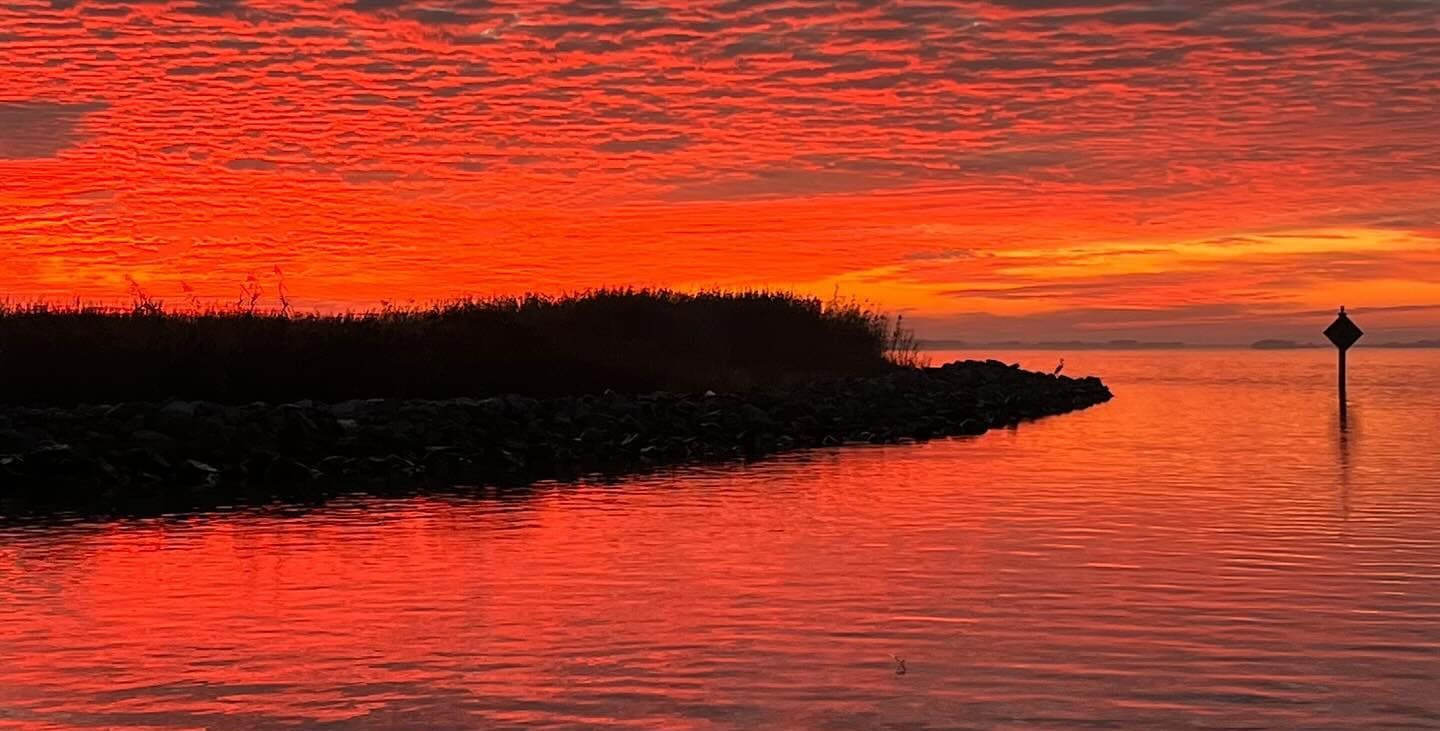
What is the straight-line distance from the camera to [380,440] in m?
27.2

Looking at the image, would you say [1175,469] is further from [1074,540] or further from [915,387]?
[915,387]

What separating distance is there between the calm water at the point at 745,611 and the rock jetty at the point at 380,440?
3.58 meters

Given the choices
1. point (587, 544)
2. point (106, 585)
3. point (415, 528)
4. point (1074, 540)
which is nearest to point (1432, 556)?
point (1074, 540)

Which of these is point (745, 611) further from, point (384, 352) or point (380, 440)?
point (384, 352)

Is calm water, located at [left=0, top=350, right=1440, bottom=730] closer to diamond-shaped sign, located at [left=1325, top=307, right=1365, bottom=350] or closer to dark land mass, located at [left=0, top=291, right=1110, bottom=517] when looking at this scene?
dark land mass, located at [left=0, top=291, right=1110, bottom=517]

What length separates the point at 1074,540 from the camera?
1739cm

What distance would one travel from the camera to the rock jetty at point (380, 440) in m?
23.8

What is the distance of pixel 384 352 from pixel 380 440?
24.9ft

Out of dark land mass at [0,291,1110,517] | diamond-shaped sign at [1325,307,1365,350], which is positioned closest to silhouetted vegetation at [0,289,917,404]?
dark land mass at [0,291,1110,517]

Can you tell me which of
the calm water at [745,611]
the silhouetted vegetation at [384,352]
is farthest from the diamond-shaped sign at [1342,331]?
the calm water at [745,611]

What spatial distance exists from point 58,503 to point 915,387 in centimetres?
3013

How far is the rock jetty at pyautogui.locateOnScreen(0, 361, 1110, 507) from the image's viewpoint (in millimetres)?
23781

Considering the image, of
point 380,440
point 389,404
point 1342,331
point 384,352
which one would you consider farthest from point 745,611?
point 1342,331

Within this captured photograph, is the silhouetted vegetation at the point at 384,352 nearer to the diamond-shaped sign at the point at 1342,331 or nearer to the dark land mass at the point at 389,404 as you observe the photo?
the dark land mass at the point at 389,404
